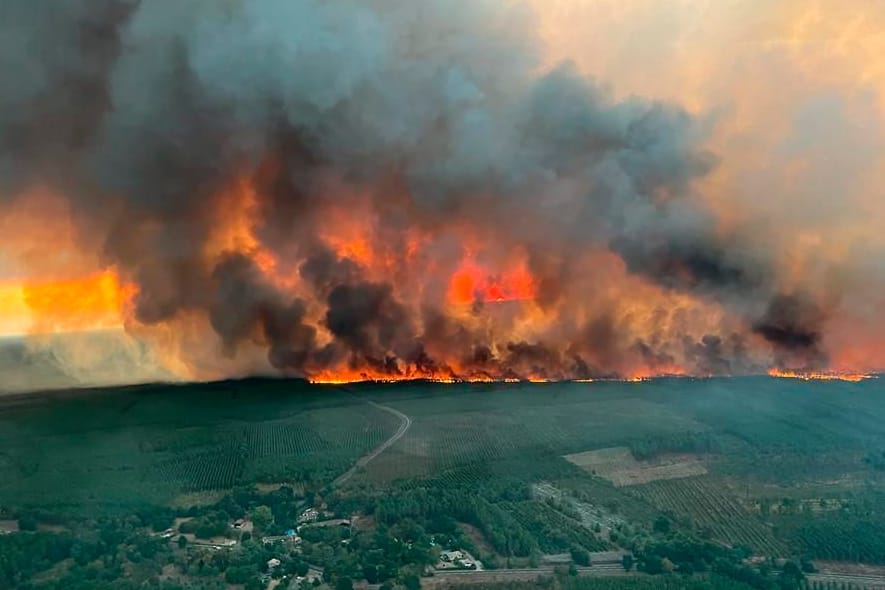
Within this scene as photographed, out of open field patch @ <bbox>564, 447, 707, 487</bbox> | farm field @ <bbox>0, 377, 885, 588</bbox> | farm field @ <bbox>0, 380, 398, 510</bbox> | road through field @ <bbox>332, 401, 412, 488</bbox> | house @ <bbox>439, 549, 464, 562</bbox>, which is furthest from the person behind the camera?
road through field @ <bbox>332, 401, 412, 488</bbox>

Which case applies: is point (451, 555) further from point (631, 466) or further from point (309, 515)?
point (631, 466)

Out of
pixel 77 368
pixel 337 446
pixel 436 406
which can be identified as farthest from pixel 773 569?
pixel 77 368

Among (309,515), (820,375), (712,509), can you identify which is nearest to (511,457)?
(712,509)

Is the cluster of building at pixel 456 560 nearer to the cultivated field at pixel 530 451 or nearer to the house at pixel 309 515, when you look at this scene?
the cultivated field at pixel 530 451

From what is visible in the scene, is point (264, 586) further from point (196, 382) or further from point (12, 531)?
point (196, 382)

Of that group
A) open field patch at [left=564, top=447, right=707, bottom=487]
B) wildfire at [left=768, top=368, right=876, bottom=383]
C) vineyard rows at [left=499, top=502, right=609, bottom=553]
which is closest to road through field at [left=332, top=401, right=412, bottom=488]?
vineyard rows at [left=499, top=502, right=609, bottom=553]

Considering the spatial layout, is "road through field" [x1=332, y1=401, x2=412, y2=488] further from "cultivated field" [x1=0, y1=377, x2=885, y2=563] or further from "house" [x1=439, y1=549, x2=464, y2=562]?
"house" [x1=439, y1=549, x2=464, y2=562]
